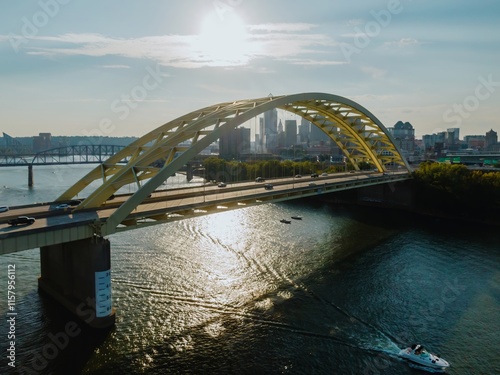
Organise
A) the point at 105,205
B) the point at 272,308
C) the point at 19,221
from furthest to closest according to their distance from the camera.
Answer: the point at 105,205
the point at 272,308
the point at 19,221

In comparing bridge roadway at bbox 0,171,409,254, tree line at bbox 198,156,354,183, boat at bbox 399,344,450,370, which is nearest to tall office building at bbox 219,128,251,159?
tree line at bbox 198,156,354,183

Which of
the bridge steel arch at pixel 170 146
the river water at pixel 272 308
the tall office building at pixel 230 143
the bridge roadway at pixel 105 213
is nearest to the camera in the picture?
the river water at pixel 272 308

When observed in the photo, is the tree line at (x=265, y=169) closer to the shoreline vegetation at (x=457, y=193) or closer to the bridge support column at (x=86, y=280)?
the shoreline vegetation at (x=457, y=193)

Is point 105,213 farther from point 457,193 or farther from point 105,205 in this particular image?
point 457,193

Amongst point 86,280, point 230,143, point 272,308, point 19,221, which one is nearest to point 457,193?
point 272,308

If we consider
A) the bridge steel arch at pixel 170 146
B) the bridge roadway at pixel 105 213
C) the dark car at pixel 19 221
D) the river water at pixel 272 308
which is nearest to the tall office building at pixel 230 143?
the bridge steel arch at pixel 170 146

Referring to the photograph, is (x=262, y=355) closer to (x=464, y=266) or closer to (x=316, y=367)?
(x=316, y=367)

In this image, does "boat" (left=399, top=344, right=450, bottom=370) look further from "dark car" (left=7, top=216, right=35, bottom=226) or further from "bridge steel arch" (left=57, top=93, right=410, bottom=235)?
"dark car" (left=7, top=216, right=35, bottom=226)
